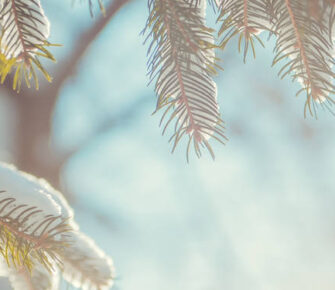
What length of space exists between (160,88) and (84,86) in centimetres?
391

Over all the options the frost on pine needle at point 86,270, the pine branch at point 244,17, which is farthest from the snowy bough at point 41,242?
the pine branch at point 244,17

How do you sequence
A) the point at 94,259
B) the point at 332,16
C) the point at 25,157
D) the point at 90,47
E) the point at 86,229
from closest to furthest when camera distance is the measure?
1. the point at 332,16
2. the point at 94,259
3. the point at 25,157
4. the point at 90,47
5. the point at 86,229

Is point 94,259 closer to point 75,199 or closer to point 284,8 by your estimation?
point 284,8

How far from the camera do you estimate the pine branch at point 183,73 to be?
0.71 metres

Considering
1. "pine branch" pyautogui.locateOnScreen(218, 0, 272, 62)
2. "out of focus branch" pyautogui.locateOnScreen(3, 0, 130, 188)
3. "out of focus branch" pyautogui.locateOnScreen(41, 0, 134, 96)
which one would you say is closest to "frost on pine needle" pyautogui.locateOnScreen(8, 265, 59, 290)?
"pine branch" pyautogui.locateOnScreen(218, 0, 272, 62)

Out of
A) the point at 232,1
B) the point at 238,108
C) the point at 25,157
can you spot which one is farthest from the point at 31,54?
the point at 238,108

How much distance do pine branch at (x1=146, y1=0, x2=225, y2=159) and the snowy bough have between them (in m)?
0.29

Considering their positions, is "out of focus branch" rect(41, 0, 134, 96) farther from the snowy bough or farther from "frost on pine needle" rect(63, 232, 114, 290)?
"frost on pine needle" rect(63, 232, 114, 290)

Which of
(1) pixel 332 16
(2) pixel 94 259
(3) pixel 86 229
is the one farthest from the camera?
(3) pixel 86 229

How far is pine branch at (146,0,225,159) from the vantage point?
0.71m

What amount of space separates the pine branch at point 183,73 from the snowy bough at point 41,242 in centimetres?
29

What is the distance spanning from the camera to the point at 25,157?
360 cm

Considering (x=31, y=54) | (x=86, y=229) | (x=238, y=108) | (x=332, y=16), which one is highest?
(x=238, y=108)

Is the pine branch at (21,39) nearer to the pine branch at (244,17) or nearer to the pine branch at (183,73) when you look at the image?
the pine branch at (183,73)
